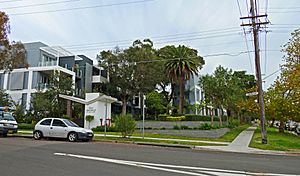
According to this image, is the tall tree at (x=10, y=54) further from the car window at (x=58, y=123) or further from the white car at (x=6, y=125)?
the car window at (x=58, y=123)

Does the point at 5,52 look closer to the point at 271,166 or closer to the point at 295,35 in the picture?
the point at 271,166

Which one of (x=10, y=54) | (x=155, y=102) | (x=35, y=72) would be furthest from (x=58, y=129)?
(x=155, y=102)

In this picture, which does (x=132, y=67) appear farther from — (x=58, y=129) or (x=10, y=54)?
(x=58, y=129)

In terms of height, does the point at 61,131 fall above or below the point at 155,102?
below

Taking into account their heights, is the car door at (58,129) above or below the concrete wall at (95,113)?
below

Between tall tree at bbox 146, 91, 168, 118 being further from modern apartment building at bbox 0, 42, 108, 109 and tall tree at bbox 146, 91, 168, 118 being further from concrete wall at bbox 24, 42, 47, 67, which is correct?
concrete wall at bbox 24, 42, 47, 67

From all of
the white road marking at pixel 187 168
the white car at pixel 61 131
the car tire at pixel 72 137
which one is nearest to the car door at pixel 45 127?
the white car at pixel 61 131

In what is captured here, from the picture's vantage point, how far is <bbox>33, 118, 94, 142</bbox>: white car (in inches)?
717

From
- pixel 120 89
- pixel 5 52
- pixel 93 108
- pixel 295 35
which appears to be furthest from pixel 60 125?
pixel 120 89

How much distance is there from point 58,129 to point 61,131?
26 centimetres

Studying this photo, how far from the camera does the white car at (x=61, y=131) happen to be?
59.7ft

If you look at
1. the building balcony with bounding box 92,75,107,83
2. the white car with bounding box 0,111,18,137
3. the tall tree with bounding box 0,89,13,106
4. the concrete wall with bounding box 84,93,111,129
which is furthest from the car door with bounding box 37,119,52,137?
the building balcony with bounding box 92,75,107,83

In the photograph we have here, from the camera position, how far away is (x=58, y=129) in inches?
736

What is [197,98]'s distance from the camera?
6550cm
